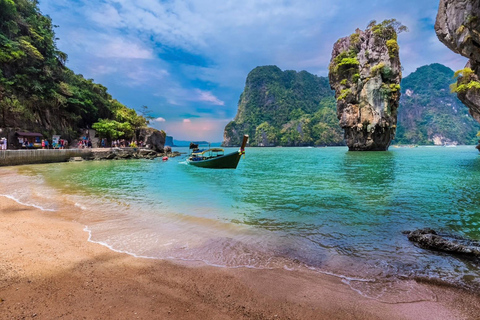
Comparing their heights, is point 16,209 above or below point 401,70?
below

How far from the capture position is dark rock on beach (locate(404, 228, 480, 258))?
4254 mm

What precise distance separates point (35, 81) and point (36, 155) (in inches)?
418

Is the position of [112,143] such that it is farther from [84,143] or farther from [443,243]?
[443,243]

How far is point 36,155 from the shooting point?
23109 mm

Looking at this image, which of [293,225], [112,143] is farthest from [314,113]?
[293,225]

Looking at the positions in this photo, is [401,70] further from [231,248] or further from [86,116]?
[86,116]

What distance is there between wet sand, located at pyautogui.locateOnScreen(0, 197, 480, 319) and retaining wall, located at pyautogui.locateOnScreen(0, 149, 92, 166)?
2251 cm

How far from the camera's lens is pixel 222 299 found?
9.75ft

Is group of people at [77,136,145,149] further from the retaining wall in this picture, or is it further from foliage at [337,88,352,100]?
foliage at [337,88,352,100]

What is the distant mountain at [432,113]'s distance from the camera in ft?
475

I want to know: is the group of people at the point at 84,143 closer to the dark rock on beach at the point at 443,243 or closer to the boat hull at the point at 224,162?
the boat hull at the point at 224,162

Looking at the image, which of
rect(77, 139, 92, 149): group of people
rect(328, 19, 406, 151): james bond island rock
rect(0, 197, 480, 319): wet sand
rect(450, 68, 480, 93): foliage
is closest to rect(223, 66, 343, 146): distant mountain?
rect(328, 19, 406, 151): james bond island rock

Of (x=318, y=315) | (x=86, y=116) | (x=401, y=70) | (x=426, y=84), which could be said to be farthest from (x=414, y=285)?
(x=426, y=84)

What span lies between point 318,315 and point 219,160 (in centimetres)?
1866
